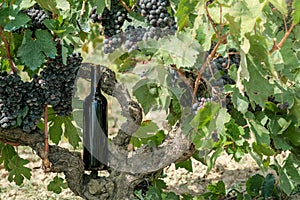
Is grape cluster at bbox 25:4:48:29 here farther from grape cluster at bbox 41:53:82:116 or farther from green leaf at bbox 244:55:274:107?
green leaf at bbox 244:55:274:107

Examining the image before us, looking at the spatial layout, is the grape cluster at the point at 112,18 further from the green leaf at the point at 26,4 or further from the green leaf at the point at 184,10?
the green leaf at the point at 184,10

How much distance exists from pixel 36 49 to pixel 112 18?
0.30 meters

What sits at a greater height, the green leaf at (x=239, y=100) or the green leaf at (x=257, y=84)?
the green leaf at (x=257, y=84)

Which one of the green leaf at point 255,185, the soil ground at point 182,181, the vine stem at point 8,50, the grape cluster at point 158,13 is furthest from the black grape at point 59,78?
the soil ground at point 182,181

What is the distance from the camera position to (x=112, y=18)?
2.29m

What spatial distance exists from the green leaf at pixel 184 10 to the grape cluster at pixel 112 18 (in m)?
0.38

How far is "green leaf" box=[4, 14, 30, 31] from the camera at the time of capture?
83.6 inches

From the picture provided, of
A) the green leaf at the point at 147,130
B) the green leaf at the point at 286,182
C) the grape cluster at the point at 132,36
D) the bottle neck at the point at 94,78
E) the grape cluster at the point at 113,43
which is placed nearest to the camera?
the grape cluster at the point at 132,36

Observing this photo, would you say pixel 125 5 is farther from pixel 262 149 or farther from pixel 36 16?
pixel 262 149

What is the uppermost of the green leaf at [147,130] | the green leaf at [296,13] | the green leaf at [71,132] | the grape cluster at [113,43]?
the green leaf at [296,13]

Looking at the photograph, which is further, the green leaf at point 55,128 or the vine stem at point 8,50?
the green leaf at point 55,128

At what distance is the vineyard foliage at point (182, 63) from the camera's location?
195 centimetres

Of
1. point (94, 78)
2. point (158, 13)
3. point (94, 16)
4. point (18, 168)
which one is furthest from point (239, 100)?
point (18, 168)

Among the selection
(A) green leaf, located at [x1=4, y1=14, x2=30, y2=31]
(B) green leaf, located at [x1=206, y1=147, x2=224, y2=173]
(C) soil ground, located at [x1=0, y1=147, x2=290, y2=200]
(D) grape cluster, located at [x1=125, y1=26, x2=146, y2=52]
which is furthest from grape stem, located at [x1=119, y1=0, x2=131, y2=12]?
(C) soil ground, located at [x1=0, y1=147, x2=290, y2=200]
